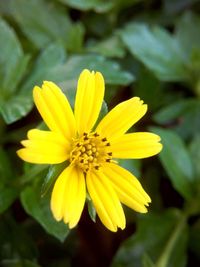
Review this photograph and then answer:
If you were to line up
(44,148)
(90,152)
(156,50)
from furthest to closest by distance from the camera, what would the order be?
(156,50) < (90,152) < (44,148)

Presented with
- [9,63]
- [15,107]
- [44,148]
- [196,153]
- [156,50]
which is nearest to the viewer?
Result: [44,148]

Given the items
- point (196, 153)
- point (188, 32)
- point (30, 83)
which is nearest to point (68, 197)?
point (30, 83)

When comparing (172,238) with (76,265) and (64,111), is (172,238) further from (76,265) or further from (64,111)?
(64,111)

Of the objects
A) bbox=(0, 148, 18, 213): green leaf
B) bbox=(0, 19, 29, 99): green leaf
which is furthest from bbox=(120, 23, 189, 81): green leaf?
bbox=(0, 148, 18, 213): green leaf

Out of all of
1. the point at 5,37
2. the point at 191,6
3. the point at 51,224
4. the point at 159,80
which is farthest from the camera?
the point at 191,6

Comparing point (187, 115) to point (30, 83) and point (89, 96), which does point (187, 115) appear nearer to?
point (30, 83)

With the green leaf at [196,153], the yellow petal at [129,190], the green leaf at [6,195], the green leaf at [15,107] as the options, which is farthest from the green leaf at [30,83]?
the green leaf at [196,153]

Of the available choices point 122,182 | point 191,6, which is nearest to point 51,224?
point 122,182
